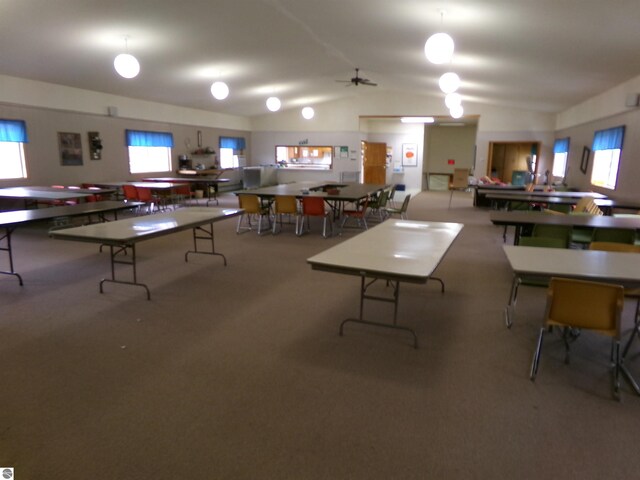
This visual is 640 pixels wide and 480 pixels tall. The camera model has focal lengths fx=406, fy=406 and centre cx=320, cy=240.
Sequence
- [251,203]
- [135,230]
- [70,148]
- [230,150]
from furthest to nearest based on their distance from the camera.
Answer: [230,150], [70,148], [251,203], [135,230]

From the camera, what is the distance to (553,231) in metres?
3.98

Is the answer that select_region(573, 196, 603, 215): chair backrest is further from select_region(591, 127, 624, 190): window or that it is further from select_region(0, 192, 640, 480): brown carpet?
select_region(0, 192, 640, 480): brown carpet

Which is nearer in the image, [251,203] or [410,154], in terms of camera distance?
[251,203]

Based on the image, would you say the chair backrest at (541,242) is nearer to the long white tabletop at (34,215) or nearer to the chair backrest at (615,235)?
the chair backrest at (615,235)

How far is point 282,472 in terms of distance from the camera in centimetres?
171

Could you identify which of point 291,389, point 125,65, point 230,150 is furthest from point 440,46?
point 230,150

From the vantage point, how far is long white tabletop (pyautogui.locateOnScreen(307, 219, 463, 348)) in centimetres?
245

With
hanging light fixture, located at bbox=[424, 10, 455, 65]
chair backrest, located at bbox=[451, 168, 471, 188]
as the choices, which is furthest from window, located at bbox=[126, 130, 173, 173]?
chair backrest, located at bbox=[451, 168, 471, 188]

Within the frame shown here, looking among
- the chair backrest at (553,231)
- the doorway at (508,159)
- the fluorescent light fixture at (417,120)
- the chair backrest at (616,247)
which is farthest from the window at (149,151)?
the doorway at (508,159)

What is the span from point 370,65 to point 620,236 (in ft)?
23.2

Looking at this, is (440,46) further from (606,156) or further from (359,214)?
(606,156)

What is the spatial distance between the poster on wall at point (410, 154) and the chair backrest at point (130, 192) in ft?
33.3

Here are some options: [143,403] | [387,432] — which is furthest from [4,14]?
[387,432]

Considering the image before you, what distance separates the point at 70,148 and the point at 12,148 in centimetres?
102
